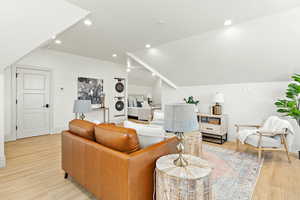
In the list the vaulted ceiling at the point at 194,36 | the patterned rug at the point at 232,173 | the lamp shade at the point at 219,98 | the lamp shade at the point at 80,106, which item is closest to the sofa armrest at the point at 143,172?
the patterned rug at the point at 232,173

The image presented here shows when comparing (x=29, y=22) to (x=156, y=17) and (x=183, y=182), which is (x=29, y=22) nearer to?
(x=156, y=17)

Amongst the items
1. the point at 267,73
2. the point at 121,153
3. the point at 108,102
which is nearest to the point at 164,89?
the point at 108,102

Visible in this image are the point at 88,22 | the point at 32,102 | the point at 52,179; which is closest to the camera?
the point at 52,179

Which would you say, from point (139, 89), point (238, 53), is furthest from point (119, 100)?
point (238, 53)

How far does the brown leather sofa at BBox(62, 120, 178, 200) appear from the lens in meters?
1.27

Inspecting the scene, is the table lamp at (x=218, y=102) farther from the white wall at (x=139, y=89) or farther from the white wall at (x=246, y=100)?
the white wall at (x=139, y=89)

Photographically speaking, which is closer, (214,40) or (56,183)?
(56,183)

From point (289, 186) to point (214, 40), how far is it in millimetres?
2906

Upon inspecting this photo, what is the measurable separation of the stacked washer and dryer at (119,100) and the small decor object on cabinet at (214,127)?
3.63 metres

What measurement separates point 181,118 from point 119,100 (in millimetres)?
5520

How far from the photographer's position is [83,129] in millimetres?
1865

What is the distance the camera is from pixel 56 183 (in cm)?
204

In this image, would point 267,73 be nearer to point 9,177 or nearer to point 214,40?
point 214,40

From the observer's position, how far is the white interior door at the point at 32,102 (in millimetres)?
4098
